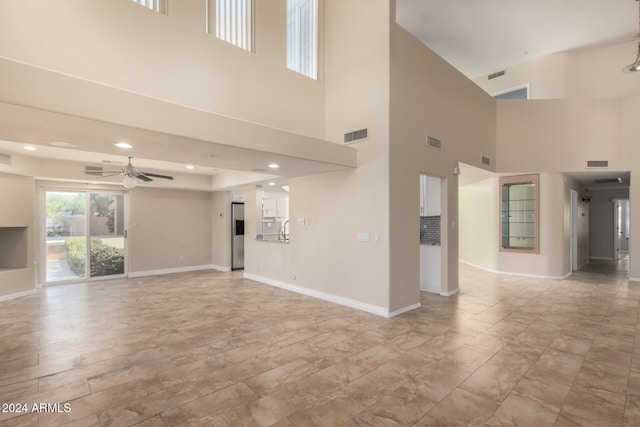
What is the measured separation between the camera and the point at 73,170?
653 cm

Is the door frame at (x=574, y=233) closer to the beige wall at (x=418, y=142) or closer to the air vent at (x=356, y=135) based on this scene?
the beige wall at (x=418, y=142)

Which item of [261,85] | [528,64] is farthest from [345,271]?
[528,64]

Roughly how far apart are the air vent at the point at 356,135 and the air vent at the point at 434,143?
4.07 ft

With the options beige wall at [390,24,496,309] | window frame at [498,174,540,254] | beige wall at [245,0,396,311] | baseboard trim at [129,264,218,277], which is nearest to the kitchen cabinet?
baseboard trim at [129,264,218,277]

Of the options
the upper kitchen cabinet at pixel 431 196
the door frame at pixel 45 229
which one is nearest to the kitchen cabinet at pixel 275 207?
the door frame at pixel 45 229

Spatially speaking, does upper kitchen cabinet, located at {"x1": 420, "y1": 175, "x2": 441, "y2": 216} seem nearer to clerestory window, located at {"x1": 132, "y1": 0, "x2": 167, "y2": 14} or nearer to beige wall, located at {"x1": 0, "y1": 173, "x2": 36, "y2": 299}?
clerestory window, located at {"x1": 132, "y1": 0, "x2": 167, "y2": 14}

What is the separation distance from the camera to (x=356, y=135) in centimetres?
485

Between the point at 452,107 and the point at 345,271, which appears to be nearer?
the point at 345,271

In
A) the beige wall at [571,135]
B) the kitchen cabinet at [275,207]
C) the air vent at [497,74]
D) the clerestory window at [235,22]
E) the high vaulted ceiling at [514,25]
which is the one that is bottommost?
the kitchen cabinet at [275,207]

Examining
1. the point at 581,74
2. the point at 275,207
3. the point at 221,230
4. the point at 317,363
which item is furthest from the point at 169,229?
the point at 581,74

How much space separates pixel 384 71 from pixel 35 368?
213 inches

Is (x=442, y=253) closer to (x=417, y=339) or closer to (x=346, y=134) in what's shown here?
(x=417, y=339)

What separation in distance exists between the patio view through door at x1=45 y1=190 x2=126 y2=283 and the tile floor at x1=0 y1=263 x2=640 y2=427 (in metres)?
1.66

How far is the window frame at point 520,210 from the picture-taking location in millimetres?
7332
